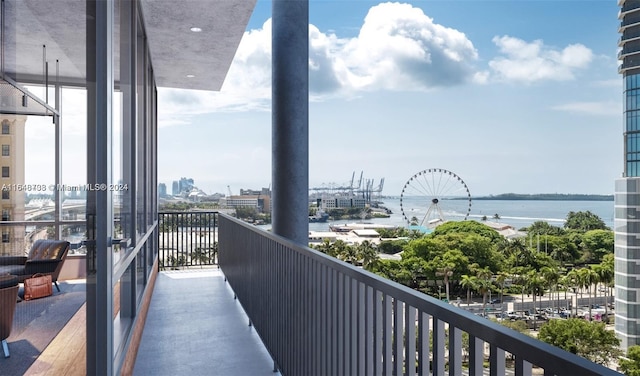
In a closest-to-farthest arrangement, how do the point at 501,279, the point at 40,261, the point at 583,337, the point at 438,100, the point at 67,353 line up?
1. the point at 40,261
2. the point at 67,353
3. the point at 501,279
4. the point at 583,337
5. the point at 438,100

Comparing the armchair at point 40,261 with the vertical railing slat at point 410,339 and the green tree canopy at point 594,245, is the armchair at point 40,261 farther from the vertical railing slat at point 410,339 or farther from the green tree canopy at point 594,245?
the green tree canopy at point 594,245

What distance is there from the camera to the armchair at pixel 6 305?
964 mm

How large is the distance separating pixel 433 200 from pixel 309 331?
358 inches

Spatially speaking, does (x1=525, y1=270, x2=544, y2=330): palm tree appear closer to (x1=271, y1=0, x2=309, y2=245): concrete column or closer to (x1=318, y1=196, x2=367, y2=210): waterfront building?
(x1=318, y1=196, x2=367, y2=210): waterfront building

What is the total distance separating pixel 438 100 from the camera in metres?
31.1

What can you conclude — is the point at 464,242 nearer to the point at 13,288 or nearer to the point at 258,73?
the point at 13,288

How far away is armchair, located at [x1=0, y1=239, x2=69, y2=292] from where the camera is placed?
3.37 ft

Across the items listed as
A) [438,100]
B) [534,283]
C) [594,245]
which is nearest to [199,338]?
[534,283]

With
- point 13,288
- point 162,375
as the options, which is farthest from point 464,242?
point 13,288

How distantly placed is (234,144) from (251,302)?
28473 millimetres

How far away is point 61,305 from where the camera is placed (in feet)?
4.48

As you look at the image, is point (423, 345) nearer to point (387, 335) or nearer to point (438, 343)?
point (438, 343)

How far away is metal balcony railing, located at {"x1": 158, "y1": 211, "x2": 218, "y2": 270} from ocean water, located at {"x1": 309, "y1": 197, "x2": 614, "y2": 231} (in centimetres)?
216

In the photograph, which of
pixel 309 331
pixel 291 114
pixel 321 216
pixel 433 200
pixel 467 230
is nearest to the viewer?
pixel 309 331
